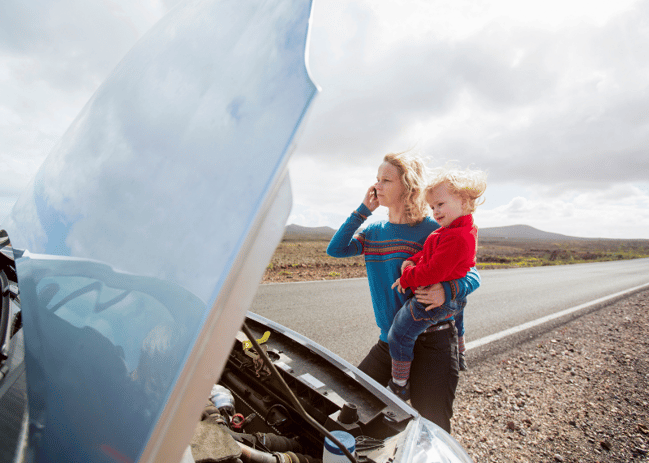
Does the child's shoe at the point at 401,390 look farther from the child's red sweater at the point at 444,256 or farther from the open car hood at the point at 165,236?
the open car hood at the point at 165,236

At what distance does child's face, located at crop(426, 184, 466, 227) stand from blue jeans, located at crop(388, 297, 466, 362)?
20.4 inches

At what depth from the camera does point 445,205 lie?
2043 millimetres

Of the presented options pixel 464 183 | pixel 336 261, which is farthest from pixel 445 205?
pixel 336 261

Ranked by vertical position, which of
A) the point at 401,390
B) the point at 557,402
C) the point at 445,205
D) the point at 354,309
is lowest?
the point at 557,402

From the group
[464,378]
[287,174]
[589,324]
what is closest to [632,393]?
[464,378]

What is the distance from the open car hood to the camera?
0.54 metres

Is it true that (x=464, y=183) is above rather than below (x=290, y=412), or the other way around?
above

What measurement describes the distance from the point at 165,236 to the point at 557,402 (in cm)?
394

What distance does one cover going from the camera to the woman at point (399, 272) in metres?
1.91

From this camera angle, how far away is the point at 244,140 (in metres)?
0.61

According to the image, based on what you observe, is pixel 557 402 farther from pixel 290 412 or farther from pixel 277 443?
pixel 277 443

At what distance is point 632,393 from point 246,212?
15.2 ft

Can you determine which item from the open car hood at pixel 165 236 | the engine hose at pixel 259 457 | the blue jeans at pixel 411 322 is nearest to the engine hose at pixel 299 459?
the engine hose at pixel 259 457

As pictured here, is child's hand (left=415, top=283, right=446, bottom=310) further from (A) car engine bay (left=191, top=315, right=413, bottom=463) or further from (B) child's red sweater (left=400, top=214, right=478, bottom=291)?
(A) car engine bay (left=191, top=315, right=413, bottom=463)
